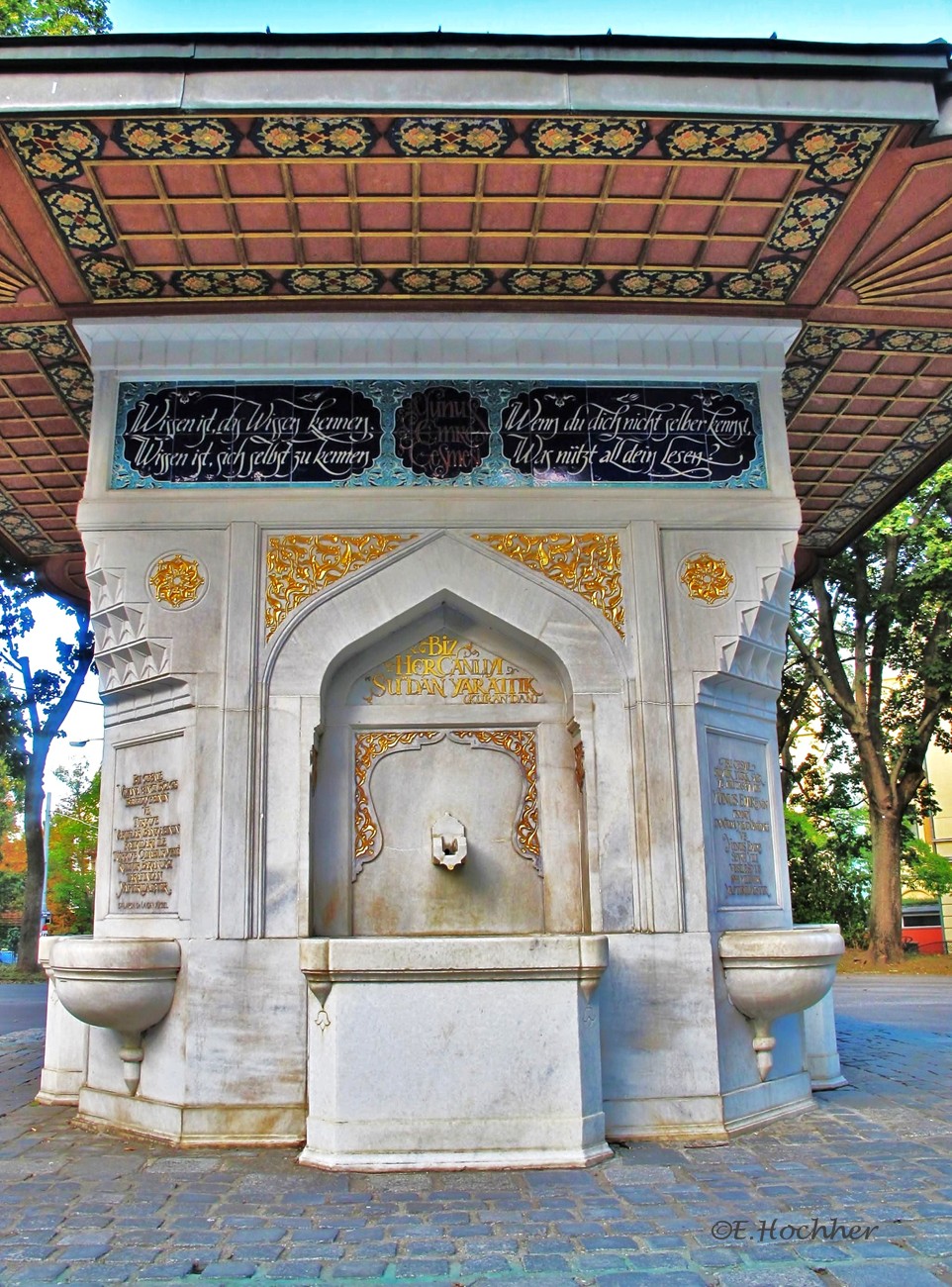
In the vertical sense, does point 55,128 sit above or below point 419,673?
above

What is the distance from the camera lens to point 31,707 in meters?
21.6

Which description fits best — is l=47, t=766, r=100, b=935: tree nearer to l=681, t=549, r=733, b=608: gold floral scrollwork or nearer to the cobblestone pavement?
l=681, t=549, r=733, b=608: gold floral scrollwork

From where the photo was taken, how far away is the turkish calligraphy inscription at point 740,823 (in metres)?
6.96

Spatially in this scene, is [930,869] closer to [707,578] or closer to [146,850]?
[707,578]

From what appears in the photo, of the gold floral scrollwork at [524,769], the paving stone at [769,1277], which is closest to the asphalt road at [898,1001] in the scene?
the gold floral scrollwork at [524,769]

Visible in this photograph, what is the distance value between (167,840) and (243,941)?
33.6 inches

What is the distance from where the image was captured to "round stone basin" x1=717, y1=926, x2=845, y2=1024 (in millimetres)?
6348

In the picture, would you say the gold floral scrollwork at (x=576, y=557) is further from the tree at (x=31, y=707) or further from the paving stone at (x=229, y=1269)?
the tree at (x=31, y=707)

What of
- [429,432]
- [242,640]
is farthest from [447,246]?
[242,640]

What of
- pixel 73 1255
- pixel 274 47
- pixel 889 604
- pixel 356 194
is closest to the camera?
pixel 73 1255

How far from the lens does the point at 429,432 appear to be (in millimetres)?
7391

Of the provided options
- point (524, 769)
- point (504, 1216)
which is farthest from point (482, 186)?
point (504, 1216)

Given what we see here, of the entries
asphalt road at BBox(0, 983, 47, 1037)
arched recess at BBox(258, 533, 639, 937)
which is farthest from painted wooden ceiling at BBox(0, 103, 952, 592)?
asphalt road at BBox(0, 983, 47, 1037)

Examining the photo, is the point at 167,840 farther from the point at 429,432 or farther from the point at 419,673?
the point at 429,432
